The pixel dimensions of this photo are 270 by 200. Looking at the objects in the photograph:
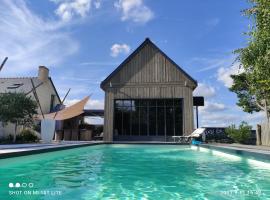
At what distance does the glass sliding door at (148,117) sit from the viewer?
2052 cm

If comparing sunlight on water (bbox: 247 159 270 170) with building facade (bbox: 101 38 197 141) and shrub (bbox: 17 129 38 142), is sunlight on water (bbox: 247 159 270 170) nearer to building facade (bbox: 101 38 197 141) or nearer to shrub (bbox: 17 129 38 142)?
building facade (bbox: 101 38 197 141)

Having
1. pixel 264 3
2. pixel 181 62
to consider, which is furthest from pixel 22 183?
pixel 181 62

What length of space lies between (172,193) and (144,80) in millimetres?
17183

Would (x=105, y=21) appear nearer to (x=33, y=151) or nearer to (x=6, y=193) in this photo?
(x=33, y=151)

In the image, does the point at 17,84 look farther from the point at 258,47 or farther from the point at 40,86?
the point at 258,47

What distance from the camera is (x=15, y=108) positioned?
1581 cm

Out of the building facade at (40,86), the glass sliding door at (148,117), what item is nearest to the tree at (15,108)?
the glass sliding door at (148,117)

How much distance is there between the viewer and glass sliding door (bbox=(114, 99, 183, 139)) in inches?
808

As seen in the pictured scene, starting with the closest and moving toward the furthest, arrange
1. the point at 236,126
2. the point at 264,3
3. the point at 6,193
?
the point at 6,193 → the point at 264,3 → the point at 236,126

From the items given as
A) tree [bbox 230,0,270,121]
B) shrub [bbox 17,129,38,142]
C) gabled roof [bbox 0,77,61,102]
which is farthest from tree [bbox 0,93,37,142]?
tree [bbox 230,0,270,121]

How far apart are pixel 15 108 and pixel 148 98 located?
923 centimetres

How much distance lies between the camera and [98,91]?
22875mm

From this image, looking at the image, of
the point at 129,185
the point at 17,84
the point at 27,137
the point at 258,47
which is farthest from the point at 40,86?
the point at 129,185

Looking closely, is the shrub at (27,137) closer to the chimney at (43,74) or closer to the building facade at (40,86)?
the building facade at (40,86)
